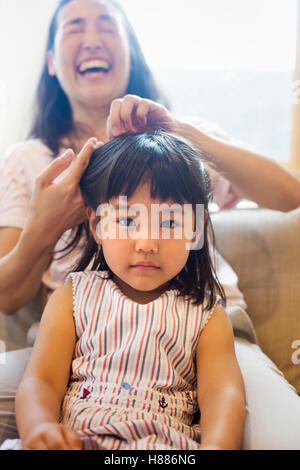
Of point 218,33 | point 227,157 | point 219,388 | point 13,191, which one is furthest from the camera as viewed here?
point 218,33

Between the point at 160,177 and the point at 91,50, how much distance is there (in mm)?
412

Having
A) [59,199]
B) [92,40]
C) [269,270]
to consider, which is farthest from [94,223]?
[269,270]

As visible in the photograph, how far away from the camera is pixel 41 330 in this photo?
812 mm

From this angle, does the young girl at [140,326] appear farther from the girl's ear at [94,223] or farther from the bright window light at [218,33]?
the bright window light at [218,33]

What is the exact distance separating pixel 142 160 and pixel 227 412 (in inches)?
16.2

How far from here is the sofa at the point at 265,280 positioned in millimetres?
1134

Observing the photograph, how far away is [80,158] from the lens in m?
0.88

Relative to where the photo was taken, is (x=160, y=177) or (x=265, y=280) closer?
(x=160, y=177)

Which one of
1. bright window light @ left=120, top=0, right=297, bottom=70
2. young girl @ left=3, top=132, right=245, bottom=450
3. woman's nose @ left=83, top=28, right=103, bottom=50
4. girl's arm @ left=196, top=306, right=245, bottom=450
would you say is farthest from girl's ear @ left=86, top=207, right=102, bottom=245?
bright window light @ left=120, top=0, right=297, bottom=70

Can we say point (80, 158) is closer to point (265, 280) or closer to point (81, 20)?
point (81, 20)

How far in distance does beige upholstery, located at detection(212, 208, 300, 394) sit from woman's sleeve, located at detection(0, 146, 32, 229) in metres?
0.47

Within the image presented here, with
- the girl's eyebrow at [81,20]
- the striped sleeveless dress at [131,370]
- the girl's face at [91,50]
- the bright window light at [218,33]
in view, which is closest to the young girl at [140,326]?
the striped sleeveless dress at [131,370]

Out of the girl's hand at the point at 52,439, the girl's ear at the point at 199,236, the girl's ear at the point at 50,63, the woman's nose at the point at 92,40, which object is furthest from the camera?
the girl's ear at the point at 50,63
